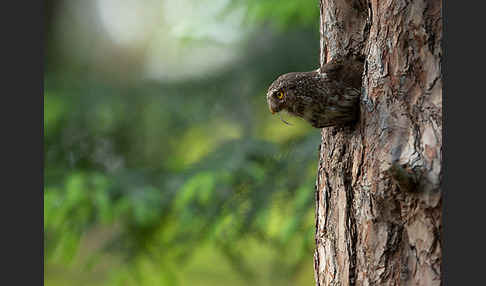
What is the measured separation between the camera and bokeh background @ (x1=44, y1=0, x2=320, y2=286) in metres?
3.04

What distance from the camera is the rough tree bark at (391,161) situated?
3.49 ft

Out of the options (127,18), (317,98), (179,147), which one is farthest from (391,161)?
(127,18)

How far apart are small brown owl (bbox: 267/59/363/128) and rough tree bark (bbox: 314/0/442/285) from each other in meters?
0.04

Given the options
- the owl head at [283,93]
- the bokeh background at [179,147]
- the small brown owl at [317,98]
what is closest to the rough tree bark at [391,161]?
the small brown owl at [317,98]

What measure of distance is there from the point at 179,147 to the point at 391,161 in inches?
122

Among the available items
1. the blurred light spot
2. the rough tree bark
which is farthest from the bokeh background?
the rough tree bark

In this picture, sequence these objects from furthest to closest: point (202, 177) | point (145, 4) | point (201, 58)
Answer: point (145, 4) < point (201, 58) < point (202, 177)

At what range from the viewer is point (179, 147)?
13.4ft

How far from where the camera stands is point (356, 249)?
1.21m

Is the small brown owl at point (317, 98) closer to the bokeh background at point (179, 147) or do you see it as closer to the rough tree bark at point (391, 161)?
the rough tree bark at point (391, 161)

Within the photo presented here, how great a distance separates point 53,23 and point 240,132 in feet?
6.43

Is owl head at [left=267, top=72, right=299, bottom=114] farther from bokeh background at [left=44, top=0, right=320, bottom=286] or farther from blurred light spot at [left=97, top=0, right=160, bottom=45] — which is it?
blurred light spot at [left=97, top=0, right=160, bottom=45]

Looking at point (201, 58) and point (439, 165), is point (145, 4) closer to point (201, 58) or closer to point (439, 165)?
point (201, 58)

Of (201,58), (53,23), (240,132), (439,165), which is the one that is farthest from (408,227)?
(53,23)
